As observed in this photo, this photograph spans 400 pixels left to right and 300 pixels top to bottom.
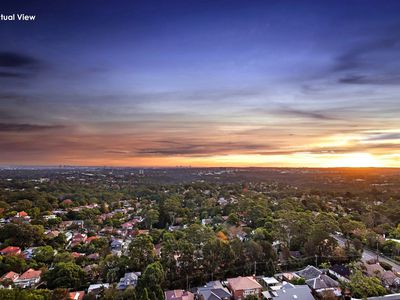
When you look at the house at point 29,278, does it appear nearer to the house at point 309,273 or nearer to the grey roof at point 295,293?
the grey roof at point 295,293

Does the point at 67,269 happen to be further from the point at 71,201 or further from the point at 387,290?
the point at 71,201

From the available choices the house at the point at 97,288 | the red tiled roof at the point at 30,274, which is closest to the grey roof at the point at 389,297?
the house at the point at 97,288

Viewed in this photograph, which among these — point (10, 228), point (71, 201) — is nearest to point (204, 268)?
point (10, 228)

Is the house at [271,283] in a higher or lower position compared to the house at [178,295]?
lower

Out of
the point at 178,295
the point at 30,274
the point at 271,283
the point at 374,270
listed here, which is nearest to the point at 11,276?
the point at 30,274

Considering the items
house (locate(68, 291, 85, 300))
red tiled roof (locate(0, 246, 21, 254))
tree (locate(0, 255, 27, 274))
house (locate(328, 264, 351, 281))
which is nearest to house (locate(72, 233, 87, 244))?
red tiled roof (locate(0, 246, 21, 254))

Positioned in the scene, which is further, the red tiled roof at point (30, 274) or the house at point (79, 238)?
the house at point (79, 238)

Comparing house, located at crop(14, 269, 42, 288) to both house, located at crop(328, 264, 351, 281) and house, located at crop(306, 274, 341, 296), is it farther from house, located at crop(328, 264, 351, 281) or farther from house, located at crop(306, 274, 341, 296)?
house, located at crop(328, 264, 351, 281)

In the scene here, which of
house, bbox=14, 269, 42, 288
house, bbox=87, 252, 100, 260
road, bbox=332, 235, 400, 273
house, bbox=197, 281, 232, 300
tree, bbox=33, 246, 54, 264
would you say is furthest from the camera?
house, bbox=87, 252, 100, 260
